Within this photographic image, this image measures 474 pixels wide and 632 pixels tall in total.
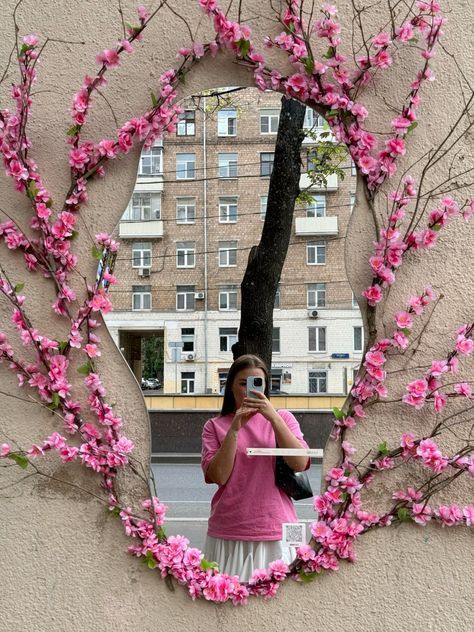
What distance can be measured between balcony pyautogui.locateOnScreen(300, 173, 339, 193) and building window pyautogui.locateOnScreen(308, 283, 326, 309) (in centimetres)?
35

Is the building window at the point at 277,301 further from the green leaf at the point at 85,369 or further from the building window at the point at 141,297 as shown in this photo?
the green leaf at the point at 85,369

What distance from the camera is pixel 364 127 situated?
270 cm

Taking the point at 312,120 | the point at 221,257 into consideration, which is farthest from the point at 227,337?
the point at 312,120

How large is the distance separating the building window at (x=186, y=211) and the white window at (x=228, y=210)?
10 cm

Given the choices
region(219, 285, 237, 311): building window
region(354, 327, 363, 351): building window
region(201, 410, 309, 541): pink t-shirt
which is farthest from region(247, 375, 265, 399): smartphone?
region(354, 327, 363, 351): building window

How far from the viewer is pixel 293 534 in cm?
262

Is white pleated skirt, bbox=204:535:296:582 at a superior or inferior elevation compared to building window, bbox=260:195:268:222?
inferior

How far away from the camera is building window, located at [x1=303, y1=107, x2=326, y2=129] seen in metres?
2.71

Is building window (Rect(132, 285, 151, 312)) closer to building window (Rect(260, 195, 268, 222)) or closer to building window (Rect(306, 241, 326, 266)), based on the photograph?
building window (Rect(260, 195, 268, 222))

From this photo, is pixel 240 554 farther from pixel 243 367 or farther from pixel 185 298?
pixel 185 298

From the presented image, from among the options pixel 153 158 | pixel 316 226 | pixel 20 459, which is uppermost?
pixel 153 158

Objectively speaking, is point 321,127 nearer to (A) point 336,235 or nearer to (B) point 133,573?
(A) point 336,235

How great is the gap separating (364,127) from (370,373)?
91cm

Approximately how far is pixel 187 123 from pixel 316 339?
939mm
